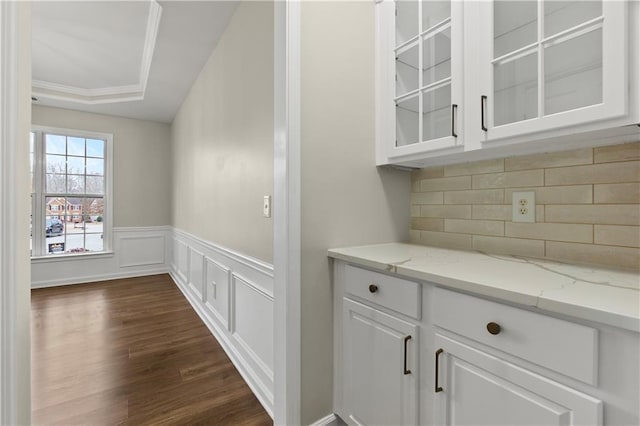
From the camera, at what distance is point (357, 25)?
1414 millimetres

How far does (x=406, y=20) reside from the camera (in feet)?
4.42

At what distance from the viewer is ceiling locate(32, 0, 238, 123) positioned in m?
2.26

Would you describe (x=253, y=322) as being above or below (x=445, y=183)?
below

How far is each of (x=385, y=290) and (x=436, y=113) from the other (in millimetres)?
785

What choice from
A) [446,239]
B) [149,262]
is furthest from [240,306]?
[149,262]

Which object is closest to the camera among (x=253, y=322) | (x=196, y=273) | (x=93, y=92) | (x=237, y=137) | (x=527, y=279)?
(x=527, y=279)

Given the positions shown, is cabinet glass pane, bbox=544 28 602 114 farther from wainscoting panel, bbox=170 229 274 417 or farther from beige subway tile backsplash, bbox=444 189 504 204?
wainscoting panel, bbox=170 229 274 417

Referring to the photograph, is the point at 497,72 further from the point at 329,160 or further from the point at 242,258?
the point at 242,258

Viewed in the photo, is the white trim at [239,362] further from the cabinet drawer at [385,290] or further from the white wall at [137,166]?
the white wall at [137,166]

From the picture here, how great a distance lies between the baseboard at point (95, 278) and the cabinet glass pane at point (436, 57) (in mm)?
5008

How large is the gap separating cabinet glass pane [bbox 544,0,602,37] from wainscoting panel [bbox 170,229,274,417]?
60.9 inches

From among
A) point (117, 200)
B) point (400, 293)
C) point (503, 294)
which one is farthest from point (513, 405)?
point (117, 200)

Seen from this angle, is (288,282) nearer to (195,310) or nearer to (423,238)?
(423,238)

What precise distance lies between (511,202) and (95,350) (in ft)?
9.91
